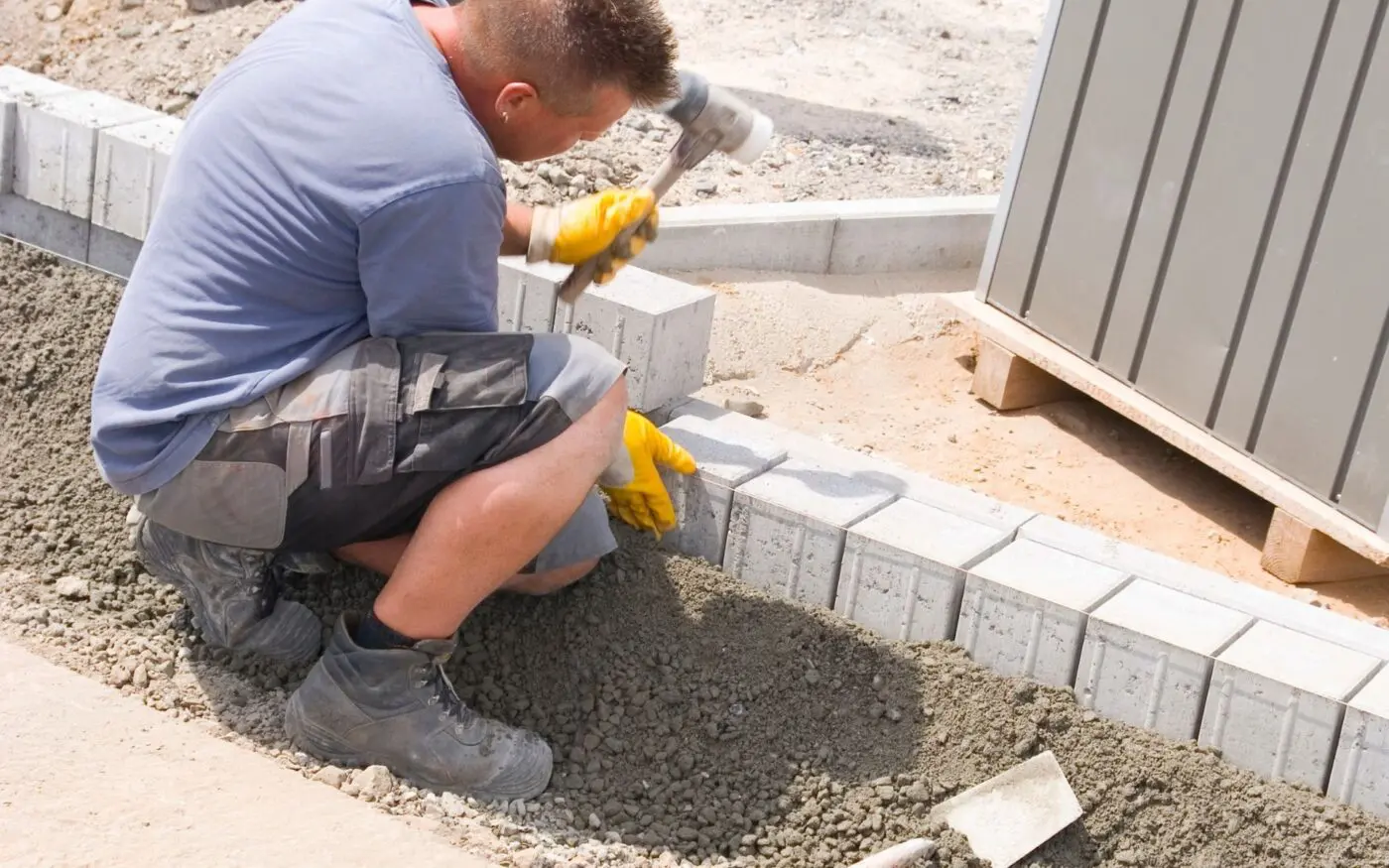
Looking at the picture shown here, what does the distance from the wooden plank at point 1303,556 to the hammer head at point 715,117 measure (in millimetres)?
1798

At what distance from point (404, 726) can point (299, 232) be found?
968 mm

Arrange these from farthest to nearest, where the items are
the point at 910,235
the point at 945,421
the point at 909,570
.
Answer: the point at 910,235, the point at 945,421, the point at 909,570

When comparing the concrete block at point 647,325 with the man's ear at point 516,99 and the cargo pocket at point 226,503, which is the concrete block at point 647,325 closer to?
the man's ear at point 516,99

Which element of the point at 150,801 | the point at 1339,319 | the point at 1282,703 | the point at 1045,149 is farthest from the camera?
the point at 1045,149

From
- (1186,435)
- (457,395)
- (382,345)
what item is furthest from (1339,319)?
(382,345)

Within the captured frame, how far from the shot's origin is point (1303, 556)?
13.9 feet

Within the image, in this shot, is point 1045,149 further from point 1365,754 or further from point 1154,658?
point 1365,754

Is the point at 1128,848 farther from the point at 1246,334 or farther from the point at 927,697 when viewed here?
the point at 1246,334

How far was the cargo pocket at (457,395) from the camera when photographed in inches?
116

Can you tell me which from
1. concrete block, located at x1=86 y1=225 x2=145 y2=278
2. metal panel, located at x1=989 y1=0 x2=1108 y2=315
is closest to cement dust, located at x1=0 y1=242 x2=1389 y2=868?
concrete block, located at x1=86 y1=225 x2=145 y2=278

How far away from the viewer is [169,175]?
3057 mm

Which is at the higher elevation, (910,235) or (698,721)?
(910,235)

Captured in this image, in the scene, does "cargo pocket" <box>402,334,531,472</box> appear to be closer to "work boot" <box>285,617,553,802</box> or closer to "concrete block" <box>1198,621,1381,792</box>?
"work boot" <box>285,617,553,802</box>

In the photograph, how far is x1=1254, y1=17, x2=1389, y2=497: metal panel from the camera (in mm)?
3963
